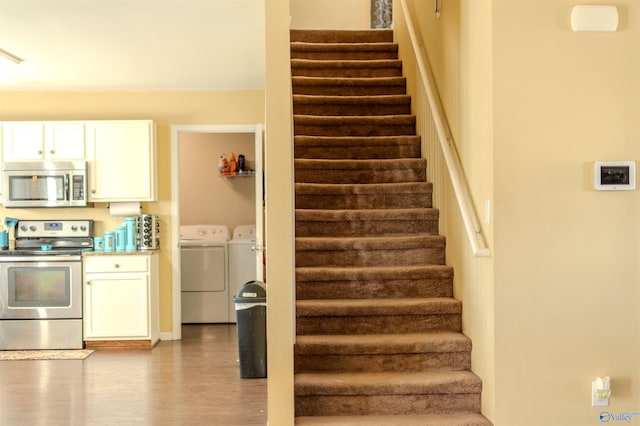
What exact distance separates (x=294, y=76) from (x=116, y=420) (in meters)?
3.18

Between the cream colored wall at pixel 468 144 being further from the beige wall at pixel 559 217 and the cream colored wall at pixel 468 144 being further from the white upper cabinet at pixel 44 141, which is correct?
the white upper cabinet at pixel 44 141

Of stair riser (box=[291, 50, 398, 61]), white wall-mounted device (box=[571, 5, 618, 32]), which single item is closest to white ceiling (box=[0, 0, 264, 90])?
stair riser (box=[291, 50, 398, 61])

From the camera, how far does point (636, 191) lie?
3166 millimetres

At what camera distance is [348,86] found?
5.54 m

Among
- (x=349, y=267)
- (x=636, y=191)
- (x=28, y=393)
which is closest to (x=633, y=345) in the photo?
(x=636, y=191)

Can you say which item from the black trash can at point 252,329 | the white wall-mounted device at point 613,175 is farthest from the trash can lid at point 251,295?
the white wall-mounted device at point 613,175

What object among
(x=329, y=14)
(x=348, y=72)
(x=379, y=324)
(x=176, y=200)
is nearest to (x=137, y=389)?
(x=379, y=324)

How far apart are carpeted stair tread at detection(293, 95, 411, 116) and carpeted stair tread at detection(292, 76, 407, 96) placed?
22cm

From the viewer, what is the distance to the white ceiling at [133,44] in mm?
4066

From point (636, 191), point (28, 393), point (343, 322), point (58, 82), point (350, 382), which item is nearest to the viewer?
point (636, 191)

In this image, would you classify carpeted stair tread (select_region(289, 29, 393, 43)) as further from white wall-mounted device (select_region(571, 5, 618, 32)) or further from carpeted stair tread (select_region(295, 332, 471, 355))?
carpeted stair tread (select_region(295, 332, 471, 355))

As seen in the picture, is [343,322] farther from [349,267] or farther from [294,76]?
[294,76]

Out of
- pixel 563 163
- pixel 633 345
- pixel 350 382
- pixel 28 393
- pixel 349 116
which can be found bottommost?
pixel 28 393

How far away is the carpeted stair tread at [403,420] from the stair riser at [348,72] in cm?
330
